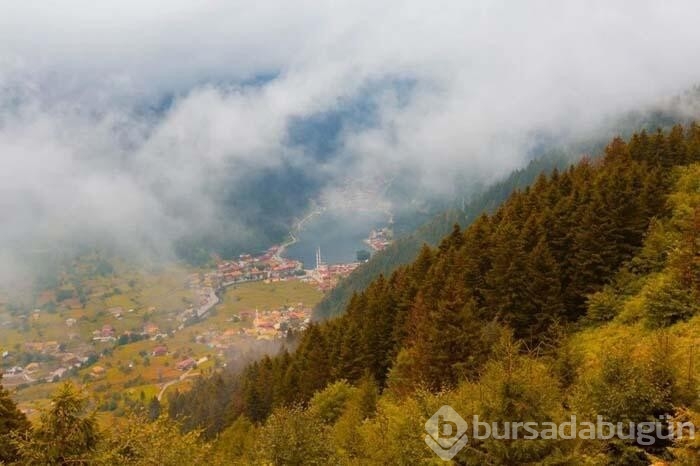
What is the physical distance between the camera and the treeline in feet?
106

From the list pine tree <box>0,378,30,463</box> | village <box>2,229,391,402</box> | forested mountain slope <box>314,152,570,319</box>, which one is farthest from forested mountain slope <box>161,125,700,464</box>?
forested mountain slope <box>314,152,570,319</box>

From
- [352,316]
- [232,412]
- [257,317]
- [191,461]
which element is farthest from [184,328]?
[191,461]

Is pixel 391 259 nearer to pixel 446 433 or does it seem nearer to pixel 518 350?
pixel 518 350

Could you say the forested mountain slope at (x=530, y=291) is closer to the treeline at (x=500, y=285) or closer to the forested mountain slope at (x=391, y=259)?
the treeline at (x=500, y=285)

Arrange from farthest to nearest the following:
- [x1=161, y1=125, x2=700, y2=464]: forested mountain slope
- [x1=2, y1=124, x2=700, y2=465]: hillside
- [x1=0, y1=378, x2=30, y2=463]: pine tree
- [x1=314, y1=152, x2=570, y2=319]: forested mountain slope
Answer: [x1=314, y1=152, x2=570, y2=319]: forested mountain slope < [x1=161, y1=125, x2=700, y2=464]: forested mountain slope < [x1=0, y1=378, x2=30, y2=463]: pine tree < [x1=2, y1=124, x2=700, y2=465]: hillside

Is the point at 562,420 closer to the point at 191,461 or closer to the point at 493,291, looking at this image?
Result: the point at 191,461

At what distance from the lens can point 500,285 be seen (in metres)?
39.0

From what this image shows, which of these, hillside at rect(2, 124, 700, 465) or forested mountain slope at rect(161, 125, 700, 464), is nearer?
hillside at rect(2, 124, 700, 465)

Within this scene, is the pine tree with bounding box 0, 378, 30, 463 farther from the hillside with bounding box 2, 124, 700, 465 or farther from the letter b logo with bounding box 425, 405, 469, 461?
the letter b logo with bounding box 425, 405, 469, 461

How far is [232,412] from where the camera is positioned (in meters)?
60.8

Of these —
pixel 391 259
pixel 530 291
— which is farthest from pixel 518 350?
pixel 391 259

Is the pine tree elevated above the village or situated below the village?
above

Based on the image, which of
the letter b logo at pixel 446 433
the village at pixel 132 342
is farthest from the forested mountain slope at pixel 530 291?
the village at pixel 132 342

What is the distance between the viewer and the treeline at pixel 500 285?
3234 cm
